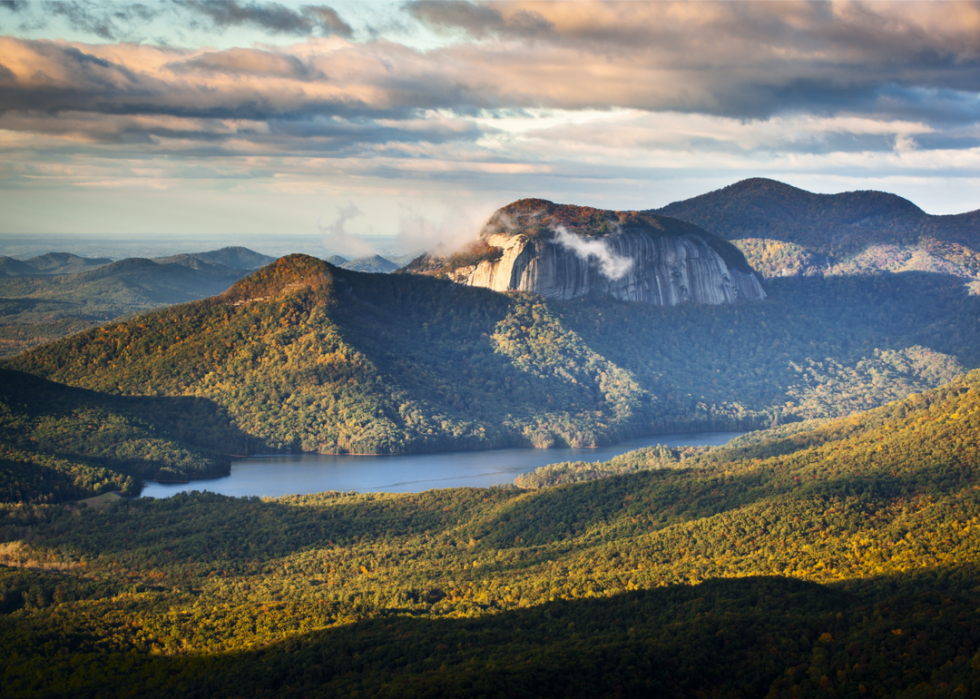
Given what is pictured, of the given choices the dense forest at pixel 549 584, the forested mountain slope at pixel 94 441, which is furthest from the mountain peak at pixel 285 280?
the dense forest at pixel 549 584

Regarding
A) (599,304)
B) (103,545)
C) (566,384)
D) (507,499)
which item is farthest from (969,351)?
(103,545)

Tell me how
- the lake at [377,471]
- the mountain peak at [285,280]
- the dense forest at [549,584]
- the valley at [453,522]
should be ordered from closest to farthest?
1. the dense forest at [549,584]
2. the valley at [453,522]
3. the lake at [377,471]
4. the mountain peak at [285,280]

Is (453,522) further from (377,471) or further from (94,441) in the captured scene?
(94,441)

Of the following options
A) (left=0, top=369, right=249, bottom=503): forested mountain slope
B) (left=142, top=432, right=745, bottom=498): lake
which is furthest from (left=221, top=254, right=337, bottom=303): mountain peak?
(left=142, top=432, right=745, bottom=498): lake

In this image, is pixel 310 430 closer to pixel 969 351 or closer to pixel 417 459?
pixel 417 459

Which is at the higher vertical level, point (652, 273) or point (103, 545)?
point (652, 273)

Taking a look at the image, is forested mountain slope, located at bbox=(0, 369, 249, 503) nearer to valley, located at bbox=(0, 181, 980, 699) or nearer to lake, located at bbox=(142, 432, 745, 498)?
valley, located at bbox=(0, 181, 980, 699)

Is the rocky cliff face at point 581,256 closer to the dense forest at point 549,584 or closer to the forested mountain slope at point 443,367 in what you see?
the forested mountain slope at point 443,367
